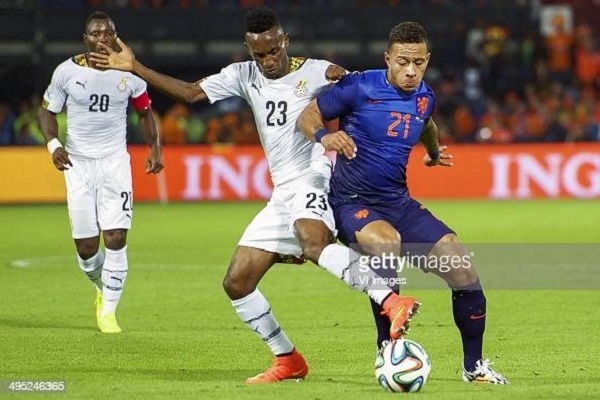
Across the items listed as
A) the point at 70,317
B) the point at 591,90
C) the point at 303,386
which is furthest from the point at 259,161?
the point at 303,386

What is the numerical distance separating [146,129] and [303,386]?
4.01 m

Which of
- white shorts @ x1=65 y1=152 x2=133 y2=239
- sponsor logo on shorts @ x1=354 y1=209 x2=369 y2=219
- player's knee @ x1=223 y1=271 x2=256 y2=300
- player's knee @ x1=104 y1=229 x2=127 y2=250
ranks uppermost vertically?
sponsor logo on shorts @ x1=354 y1=209 x2=369 y2=219

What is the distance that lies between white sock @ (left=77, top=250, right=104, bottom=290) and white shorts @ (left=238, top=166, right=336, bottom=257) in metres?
3.23

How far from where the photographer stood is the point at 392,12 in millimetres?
29344

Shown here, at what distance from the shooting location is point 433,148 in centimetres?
861

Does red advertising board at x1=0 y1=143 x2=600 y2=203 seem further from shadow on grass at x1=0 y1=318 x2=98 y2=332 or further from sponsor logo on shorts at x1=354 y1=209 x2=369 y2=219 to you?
sponsor logo on shorts at x1=354 y1=209 x2=369 y2=219

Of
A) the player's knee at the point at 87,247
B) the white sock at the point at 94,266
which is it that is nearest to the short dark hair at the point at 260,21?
the player's knee at the point at 87,247

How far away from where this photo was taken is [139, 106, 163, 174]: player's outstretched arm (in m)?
10.9

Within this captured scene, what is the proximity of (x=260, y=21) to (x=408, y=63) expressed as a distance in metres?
0.94

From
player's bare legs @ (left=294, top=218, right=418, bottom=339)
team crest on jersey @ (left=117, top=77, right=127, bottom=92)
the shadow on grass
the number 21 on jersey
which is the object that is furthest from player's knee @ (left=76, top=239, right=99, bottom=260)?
the number 21 on jersey

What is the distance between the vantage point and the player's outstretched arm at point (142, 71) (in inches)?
309

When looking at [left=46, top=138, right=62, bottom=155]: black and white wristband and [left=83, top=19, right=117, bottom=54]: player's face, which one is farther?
[left=46, top=138, right=62, bottom=155]: black and white wristband

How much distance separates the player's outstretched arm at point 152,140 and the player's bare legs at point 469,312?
3.81 m

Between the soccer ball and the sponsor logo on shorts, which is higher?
the sponsor logo on shorts
